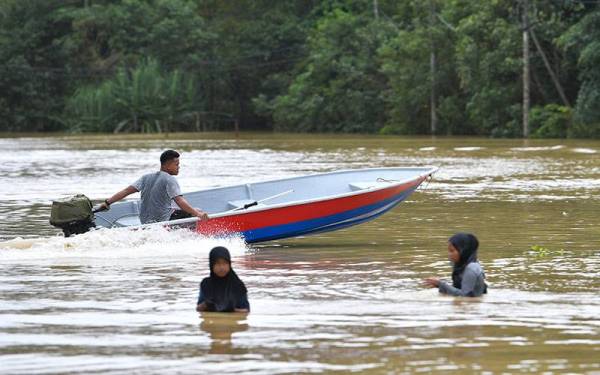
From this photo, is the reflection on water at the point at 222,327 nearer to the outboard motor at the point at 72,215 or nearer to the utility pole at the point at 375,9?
the outboard motor at the point at 72,215

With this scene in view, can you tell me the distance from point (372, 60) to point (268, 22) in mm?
16922

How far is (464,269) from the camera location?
1109 cm

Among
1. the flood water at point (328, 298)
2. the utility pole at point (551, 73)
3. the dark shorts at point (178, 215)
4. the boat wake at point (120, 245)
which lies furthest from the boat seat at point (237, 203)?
the utility pole at point (551, 73)

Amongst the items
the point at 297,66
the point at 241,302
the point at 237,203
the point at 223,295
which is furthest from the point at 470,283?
the point at 297,66

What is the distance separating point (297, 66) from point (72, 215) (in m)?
69.1

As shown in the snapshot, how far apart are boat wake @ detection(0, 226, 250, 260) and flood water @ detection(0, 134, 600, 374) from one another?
0.01 meters

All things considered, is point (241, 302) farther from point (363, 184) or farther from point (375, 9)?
point (375, 9)

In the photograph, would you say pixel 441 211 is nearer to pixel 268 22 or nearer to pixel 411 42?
pixel 411 42

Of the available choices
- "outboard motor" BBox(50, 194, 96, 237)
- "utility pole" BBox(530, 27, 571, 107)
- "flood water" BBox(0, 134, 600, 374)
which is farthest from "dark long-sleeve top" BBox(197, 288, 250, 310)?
"utility pole" BBox(530, 27, 571, 107)

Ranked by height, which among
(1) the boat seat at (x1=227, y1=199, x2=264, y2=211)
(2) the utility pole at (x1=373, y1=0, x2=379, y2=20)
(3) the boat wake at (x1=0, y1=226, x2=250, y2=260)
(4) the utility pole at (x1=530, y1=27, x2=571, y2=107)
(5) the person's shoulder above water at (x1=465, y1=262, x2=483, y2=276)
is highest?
(2) the utility pole at (x1=373, y1=0, x2=379, y2=20)

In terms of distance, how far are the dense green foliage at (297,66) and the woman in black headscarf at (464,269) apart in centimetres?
3660

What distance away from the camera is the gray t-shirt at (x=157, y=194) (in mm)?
14961

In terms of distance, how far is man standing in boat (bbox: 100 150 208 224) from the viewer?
1493 centimetres

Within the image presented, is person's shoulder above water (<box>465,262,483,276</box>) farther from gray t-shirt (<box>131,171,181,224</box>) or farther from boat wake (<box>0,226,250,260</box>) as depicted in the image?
gray t-shirt (<box>131,171,181,224</box>)
